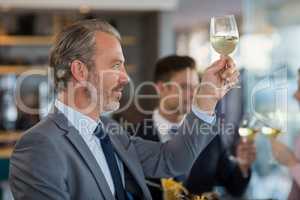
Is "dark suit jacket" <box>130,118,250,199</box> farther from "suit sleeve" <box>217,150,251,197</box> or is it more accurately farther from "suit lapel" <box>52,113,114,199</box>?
"suit lapel" <box>52,113,114,199</box>

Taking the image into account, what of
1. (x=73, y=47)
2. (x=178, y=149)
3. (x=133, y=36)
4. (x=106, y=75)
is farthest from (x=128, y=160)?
(x=133, y=36)

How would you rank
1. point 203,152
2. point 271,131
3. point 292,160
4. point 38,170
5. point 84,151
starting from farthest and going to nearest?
point 203,152
point 271,131
point 292,160
point 84,151
point 38,170

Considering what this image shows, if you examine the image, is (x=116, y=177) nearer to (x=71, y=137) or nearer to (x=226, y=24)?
(x=71, y=137)

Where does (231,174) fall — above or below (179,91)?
below

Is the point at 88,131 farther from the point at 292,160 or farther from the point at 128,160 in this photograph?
the point at 292,160

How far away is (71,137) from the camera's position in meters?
1.45

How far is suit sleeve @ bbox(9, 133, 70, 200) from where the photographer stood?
4.42ft

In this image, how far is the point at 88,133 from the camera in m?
1.54

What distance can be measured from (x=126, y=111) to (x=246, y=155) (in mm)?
1247

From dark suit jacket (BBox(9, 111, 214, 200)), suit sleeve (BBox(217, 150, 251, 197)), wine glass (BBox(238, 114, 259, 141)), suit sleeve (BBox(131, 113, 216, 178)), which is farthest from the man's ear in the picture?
suit sleeve (BBox(217, 150, 251, 197))

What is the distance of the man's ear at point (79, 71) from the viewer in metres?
1.52

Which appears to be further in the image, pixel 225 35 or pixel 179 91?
pixel 179 91

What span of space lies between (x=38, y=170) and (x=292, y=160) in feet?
3.55

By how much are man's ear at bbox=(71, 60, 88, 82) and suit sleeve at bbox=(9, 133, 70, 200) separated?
0.74 ft
